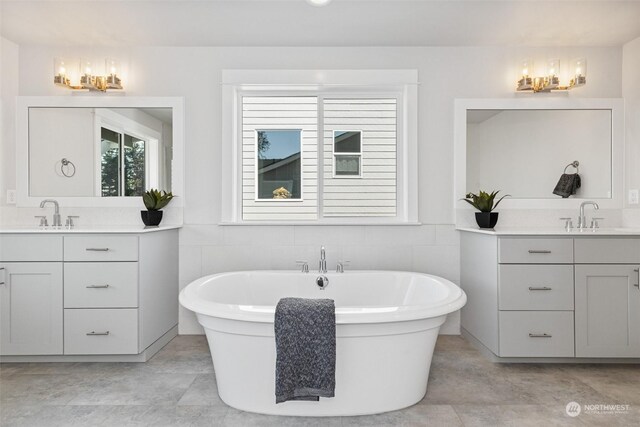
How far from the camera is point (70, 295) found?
242 cm

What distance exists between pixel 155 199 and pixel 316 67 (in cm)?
170

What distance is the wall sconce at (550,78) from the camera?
291 cm

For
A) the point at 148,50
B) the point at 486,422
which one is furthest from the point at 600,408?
the point at 148,50

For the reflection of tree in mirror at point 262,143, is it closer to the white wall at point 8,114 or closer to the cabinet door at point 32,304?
the cabinet door at point 32,304

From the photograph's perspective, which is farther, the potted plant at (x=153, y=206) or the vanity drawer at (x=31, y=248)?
the potted plant at (x=153, y=206)

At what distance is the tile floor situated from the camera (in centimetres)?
181

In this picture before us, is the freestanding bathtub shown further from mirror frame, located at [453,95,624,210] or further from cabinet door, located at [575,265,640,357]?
mirror frame, located at [453,95,624,210]

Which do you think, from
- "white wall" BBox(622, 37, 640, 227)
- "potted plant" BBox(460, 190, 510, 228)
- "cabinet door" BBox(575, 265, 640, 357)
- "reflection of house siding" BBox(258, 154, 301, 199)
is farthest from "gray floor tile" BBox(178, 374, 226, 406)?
"white wall" BBox(622, 37, 640, 227)

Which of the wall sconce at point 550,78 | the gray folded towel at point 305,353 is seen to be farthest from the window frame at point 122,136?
the wall sconce at point 550,78

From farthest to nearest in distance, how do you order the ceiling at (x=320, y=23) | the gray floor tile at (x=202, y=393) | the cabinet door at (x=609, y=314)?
the ceiling at (x=320, y=23) < the cabinet door at (x=609, y=314) < the gray floor tile at (x=202, y=393)

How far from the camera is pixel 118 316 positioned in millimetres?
2430

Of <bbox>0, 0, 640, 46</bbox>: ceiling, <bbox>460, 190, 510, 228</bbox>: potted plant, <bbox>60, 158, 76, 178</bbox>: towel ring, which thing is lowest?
<bbox>460, 190, 510, 228</bbox>: potted plant

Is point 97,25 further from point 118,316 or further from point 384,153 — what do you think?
point 384,153

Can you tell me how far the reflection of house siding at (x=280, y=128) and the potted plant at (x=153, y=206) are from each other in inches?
26.0
